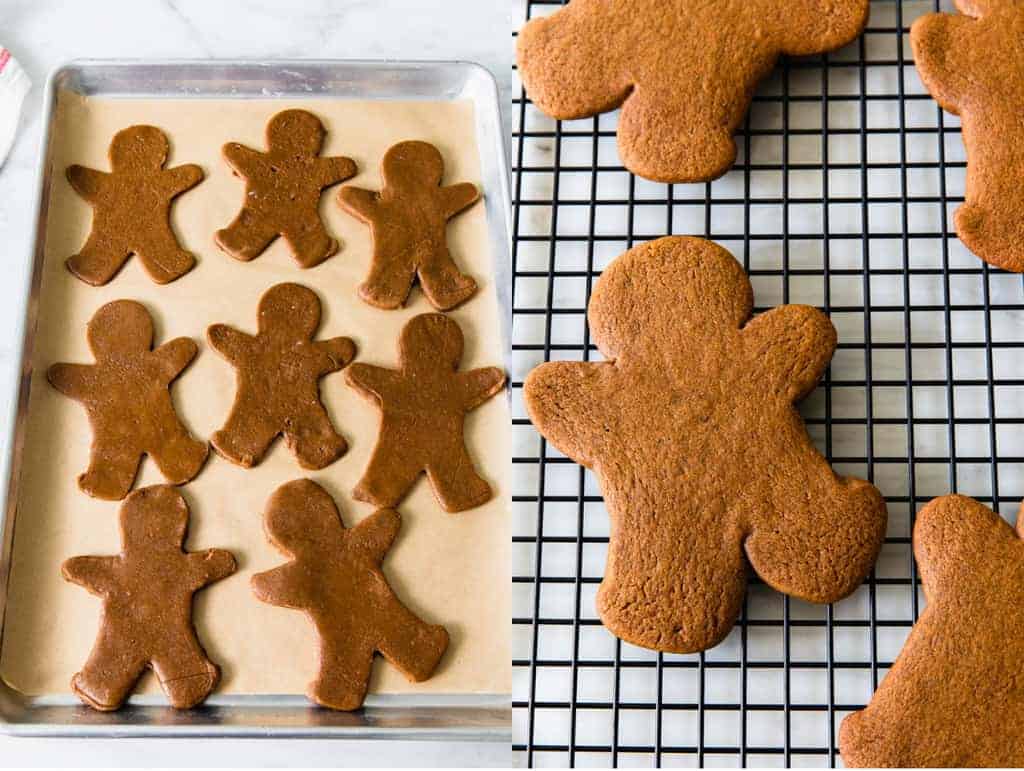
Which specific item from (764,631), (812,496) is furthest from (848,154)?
(764,631)

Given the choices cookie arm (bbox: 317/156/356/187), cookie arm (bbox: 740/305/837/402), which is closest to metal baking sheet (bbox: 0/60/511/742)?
cookie arm (bbox: 317/156/356/187)

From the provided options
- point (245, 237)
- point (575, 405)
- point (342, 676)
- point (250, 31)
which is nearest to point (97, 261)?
point (245, 237)

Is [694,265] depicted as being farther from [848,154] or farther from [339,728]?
[339,728]

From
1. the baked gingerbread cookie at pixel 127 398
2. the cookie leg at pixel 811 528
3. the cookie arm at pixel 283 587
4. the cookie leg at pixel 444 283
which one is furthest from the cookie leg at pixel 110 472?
the cookie leg at pixel 811 528

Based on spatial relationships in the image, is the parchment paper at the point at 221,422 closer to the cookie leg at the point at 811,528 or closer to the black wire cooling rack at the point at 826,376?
the black wire cooling rack at the point at 826,376

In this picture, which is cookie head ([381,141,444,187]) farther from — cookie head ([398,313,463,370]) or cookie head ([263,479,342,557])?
cookie head ([263,479,342,557])
